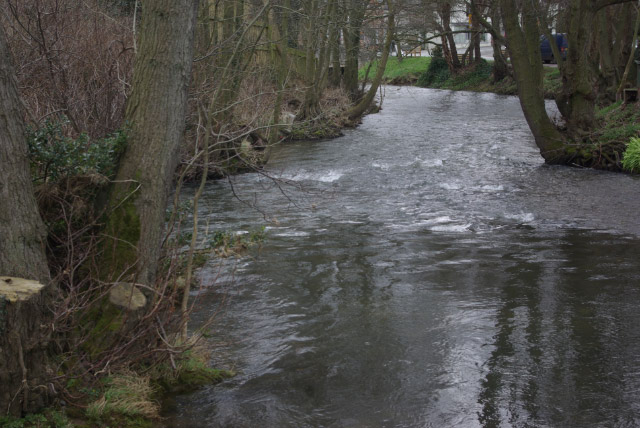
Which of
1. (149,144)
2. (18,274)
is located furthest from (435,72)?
(18,274)

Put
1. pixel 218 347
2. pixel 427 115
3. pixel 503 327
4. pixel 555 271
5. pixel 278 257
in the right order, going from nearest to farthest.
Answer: pixel 218 347 → pixel 503 327 → pixel 555 271 → pixel 278 257 → pixel 427 115

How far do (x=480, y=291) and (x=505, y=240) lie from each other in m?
2.85

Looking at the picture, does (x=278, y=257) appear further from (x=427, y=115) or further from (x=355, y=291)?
(x=427, y=115)

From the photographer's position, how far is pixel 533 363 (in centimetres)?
671

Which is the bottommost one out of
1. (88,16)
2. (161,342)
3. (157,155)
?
(161,342)

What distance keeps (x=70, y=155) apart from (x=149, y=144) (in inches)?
24.7

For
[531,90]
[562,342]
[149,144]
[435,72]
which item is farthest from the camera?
[435,72]

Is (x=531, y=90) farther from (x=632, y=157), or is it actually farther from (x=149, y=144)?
(x=149, y=144)

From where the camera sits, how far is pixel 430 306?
839 centimetres

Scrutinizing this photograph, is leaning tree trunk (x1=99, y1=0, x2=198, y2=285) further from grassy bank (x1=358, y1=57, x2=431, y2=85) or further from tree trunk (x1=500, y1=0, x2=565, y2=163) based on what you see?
grassy bank (x1=358, y1=57, x2=431, y2=85)

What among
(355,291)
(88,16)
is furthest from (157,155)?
(88,16)

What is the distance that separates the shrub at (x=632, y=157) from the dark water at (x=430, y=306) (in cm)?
48

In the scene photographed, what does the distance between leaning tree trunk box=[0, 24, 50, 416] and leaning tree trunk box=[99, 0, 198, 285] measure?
2.94 ft

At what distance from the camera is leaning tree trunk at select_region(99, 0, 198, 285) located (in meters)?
5.86
